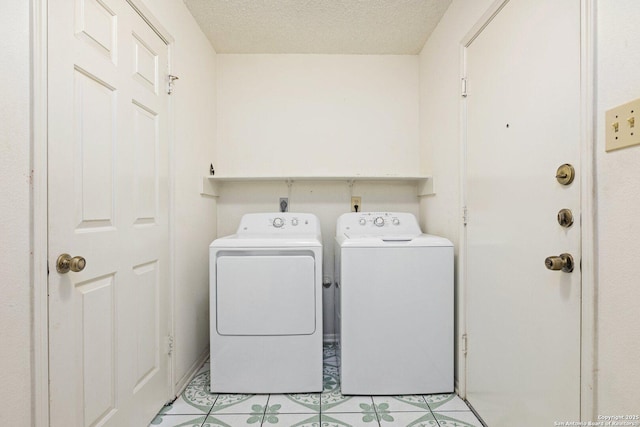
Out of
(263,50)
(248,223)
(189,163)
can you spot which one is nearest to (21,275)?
(189,163)

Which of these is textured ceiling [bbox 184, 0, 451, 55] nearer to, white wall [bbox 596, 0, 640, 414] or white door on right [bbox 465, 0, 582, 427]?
white door on right [bbox 465, 0, 582, 427]

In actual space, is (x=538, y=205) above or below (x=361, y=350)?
above

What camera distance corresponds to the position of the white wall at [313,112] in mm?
2303

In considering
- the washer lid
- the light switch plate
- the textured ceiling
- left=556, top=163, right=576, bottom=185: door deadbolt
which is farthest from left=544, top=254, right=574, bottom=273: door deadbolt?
the textured ceiling

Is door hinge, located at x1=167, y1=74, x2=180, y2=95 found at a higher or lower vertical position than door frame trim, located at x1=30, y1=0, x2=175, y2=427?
higher

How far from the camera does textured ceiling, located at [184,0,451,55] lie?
1.76 m

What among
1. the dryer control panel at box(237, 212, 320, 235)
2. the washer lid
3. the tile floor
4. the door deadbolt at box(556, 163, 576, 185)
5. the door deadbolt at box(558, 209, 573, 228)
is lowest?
the tile floor

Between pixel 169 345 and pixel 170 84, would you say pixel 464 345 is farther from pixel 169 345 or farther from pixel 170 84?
pixel 170 84

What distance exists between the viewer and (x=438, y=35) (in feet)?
6.32

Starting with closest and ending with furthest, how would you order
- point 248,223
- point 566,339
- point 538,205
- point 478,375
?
1. point 566,339
2. point 538,205
3. point 478,375
4. point 248,223

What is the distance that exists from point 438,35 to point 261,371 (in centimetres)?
231

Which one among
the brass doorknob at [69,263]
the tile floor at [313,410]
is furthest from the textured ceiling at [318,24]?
the tile floor at [313,410]

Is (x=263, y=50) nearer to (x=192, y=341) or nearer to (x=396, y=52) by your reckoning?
(x=396, y=52)

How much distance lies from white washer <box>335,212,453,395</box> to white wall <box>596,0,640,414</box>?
0.79m
